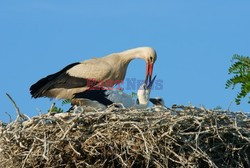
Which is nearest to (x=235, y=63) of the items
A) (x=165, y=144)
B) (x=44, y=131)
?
(x=165, y=144)

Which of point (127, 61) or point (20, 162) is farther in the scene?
point (127, 61)

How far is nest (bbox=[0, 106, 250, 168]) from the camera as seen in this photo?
25.5 ft

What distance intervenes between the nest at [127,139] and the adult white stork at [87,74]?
12.3 feet

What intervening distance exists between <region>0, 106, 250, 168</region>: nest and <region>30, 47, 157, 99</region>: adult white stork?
12.3 ft

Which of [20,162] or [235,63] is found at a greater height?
[235,63]

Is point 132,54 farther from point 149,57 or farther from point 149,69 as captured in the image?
point 149,69

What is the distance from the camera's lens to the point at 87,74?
1201 cm

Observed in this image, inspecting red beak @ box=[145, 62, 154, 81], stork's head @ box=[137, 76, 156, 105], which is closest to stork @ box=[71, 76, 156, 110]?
stork's head @ box=[137, 76, 156, 105]

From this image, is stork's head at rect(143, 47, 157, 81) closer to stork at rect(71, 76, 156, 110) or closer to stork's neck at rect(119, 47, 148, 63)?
stork's neck at rect(119, 47, 148, 63)

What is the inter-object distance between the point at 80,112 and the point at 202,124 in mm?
1293

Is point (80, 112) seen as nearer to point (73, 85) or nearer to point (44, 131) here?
point (44, 131)

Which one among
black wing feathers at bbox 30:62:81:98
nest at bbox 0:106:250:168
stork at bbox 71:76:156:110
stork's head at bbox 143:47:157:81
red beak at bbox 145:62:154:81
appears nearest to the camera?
nest at bbox 0:106:250:168

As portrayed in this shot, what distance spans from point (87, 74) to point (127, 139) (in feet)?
14.1

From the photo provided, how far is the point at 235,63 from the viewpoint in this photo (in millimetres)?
9711
